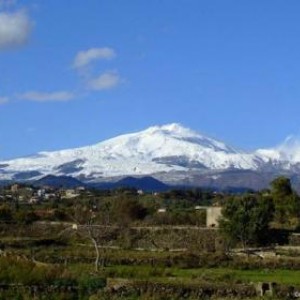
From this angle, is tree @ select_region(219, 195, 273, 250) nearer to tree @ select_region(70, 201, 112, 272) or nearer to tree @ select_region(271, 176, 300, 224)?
tree @ select_region(70, 201, 112, 272)

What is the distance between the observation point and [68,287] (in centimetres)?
2414

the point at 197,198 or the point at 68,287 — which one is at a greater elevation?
the point at 197,198

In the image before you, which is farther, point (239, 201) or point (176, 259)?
point (239, 201)

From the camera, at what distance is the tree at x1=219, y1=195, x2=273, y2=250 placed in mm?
72812

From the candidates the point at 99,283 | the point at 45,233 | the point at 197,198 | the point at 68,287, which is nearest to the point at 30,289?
the point at 68,287

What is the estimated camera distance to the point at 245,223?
7294 centimetres

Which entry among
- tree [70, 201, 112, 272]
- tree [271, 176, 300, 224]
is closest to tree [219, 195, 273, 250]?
tree [70, 201, 112, 272]

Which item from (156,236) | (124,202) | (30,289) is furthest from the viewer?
(124,202)

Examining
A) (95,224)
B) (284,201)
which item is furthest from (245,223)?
(95,224)

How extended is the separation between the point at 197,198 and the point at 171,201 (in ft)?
54.8

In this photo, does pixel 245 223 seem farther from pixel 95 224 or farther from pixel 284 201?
pixel 95 224

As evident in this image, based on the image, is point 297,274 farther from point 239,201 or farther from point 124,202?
point 124,202

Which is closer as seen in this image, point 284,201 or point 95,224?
point 284,201

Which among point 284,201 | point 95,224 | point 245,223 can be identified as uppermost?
A: point 284,201
